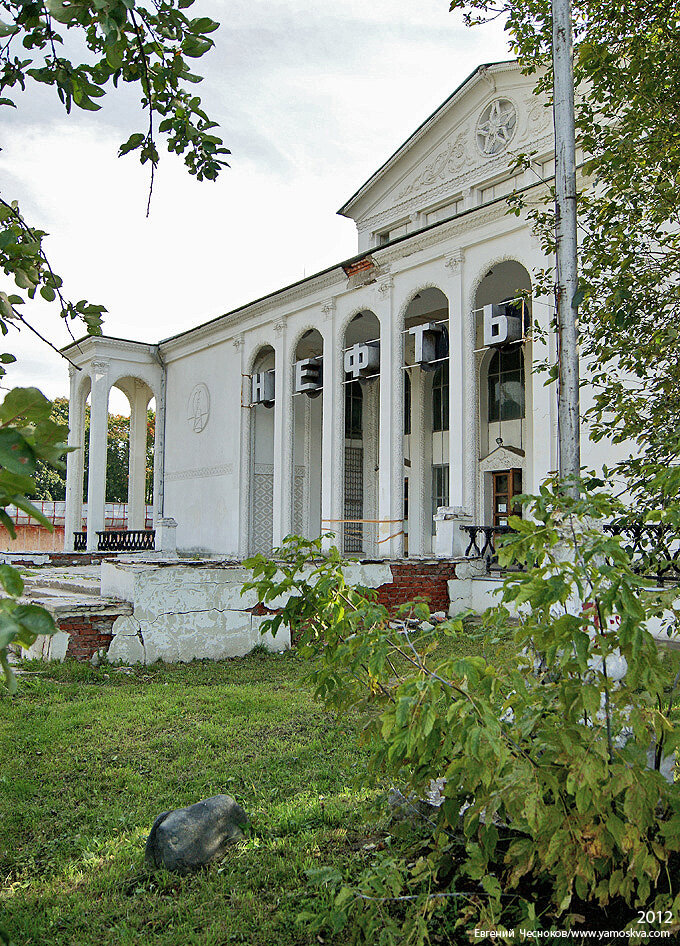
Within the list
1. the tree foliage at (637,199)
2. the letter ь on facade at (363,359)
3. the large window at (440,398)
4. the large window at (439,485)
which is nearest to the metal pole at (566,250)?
the tree foliage at (637,199)

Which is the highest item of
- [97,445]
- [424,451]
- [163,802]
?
[97,445]

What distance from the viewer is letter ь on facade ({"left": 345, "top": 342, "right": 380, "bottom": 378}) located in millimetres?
16047

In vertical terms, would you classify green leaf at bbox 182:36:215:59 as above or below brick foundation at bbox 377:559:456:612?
above

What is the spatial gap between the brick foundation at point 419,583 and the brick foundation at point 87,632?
354 cm

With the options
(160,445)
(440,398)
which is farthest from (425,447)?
(160,445)

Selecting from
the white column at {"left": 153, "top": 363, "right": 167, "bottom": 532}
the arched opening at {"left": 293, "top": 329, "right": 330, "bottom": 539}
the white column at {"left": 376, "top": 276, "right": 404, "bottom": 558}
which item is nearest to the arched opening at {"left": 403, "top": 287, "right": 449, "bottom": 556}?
the arched opening at {"left": 293, "top": 329, "right": 330, "bottom": 539}

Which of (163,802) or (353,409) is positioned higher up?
(353,409)

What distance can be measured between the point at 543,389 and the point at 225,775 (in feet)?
31.4

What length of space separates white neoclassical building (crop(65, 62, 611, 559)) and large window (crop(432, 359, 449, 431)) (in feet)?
0.16

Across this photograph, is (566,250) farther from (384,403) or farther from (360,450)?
(360,450)

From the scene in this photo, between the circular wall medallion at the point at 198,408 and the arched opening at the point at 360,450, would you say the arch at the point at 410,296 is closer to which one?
the arched opening at the point at 360,450

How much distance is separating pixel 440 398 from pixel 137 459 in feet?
35.0

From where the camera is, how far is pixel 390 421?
15.0 m

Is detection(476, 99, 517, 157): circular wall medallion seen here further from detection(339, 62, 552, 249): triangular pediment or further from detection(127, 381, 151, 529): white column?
detection(127, 381, 151, 529): white column
